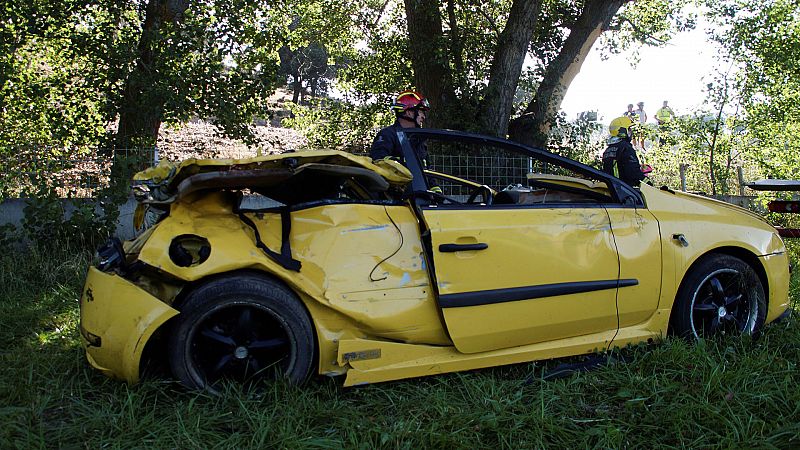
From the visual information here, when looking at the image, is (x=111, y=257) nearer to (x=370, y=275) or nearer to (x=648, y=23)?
(x=370, y=275)

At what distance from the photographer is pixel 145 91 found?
7.54 m

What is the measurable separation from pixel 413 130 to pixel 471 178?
4951 millimetres

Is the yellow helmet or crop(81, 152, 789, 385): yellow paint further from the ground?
the yellow helmet

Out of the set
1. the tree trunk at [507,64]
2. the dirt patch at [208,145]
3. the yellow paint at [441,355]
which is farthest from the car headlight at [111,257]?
the tree trunk at [507,64]

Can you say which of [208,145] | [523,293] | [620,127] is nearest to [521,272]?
[523,293]

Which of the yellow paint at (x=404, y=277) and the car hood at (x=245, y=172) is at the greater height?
the car hood at (x=245, y=172)

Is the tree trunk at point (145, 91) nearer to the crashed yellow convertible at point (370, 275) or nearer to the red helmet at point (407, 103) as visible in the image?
the red helmet at point (407, 103)

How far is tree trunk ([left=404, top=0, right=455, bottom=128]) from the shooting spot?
10.0 meters

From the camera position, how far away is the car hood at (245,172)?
297 centimetres

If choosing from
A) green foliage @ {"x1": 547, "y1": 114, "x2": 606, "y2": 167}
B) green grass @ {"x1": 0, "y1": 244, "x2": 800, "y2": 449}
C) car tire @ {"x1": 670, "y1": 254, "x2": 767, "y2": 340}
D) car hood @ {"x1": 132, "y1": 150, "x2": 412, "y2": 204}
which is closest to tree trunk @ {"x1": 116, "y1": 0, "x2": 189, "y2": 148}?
green grass @ {"x1": 0, "y1": 244, "x2": 800, "y2": 449}

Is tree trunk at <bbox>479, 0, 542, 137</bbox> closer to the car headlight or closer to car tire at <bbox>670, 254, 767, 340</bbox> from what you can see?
car tire at <bbox>670, 254, 767, 340</bbox>

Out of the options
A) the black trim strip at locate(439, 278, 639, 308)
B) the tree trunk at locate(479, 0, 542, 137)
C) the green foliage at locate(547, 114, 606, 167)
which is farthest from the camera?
the green foliage at locate(547, 114, 606, 167)

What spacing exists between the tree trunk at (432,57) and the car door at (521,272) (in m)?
6.87

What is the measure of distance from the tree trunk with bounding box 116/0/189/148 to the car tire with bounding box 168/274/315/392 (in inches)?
213
